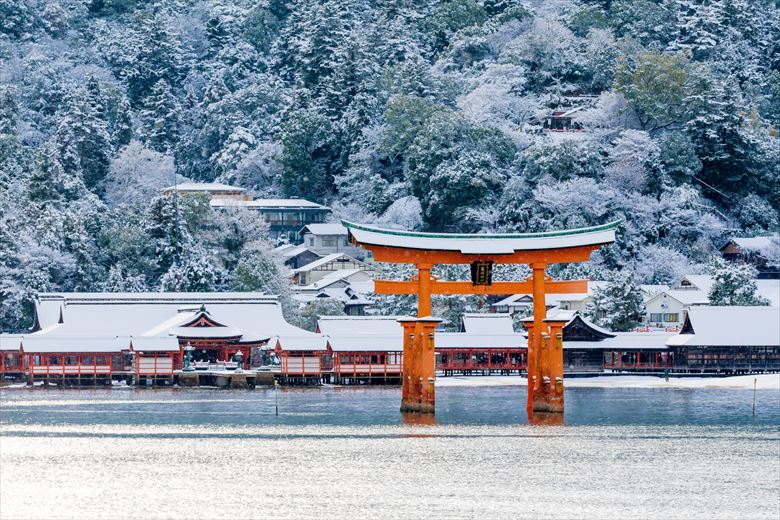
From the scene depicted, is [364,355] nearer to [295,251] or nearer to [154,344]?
[154,344]

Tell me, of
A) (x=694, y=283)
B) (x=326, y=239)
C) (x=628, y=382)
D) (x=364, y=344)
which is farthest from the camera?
(x=326, y=239)

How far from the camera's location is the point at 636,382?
93250 millimetres

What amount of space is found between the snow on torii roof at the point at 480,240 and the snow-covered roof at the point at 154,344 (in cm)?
2895

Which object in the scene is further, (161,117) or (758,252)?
(161,117)

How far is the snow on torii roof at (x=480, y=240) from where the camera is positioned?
61531 millimetres

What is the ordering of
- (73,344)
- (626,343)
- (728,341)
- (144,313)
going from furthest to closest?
(626,343), (144,313), (728,341), (73,344)

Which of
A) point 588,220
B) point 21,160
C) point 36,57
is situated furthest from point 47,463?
point 36,57

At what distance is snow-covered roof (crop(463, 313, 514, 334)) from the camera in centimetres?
9638

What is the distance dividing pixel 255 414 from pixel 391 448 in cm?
1432

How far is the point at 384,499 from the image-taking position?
44.6 metres

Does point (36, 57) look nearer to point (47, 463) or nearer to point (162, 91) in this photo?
point (162, 91)

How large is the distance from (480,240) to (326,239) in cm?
6362

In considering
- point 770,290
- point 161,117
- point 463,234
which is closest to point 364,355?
point 770,290

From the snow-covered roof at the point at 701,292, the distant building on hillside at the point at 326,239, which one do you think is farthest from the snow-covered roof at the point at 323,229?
the snow-covered roof at the point at 701,292
